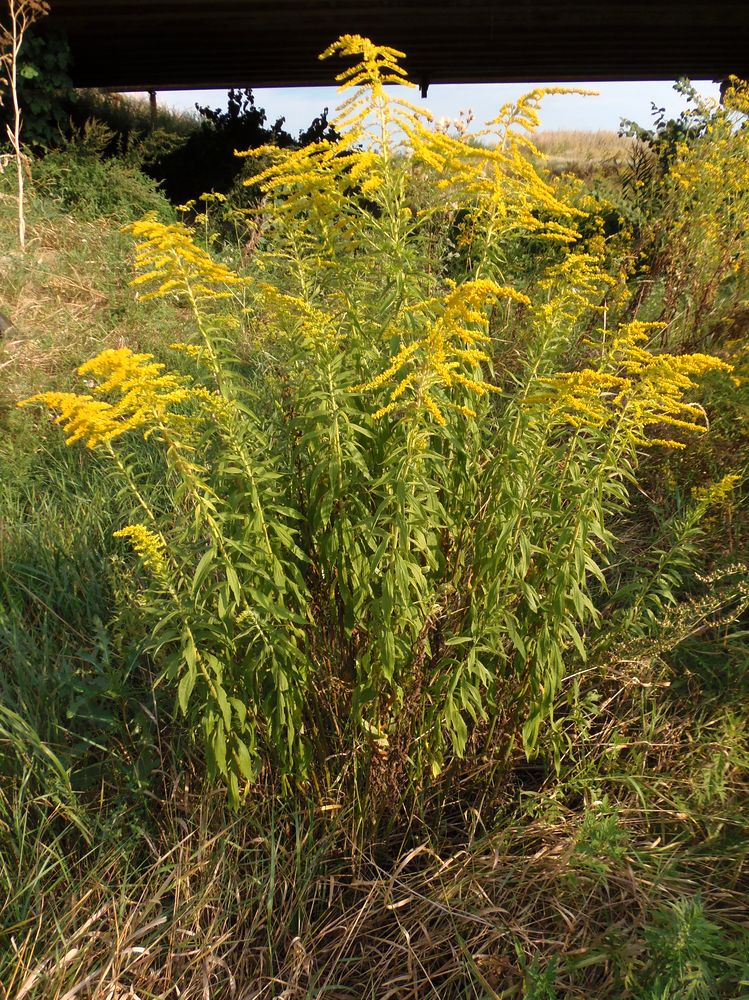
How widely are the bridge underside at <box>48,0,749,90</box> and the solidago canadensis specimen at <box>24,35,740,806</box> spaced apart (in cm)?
1019

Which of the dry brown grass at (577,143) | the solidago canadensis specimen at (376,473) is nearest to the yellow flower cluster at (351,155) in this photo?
the solidago canadensis specimen at (376,473)

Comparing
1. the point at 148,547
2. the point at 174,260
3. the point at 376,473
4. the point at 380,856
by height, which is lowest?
the point at 380,856

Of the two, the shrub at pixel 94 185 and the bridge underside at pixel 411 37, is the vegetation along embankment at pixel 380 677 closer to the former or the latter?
the shrub at pixel 94 185

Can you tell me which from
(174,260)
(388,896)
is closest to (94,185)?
(174,260)

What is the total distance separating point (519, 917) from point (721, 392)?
2.59 m

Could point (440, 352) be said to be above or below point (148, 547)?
above

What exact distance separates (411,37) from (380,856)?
530 inches

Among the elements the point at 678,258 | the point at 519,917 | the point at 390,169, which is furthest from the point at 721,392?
the point at 519,917

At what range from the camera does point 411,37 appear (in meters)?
12.7

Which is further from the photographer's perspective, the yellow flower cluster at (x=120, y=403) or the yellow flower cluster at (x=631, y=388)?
the yellow flower cluster at (x=631, y=388)

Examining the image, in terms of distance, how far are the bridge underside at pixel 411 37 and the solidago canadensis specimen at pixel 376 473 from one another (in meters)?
10.2

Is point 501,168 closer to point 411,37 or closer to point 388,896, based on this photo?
point 388,896

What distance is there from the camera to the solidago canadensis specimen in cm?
204

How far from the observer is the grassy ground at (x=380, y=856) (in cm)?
225
